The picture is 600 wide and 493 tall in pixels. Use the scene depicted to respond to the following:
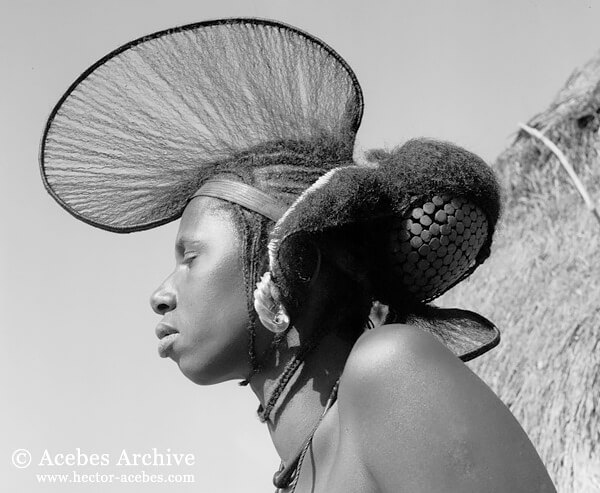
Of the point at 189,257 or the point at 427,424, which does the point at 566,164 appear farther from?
the point at 427,424

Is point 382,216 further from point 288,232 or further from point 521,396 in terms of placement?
point 521,396

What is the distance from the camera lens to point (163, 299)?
2.09m

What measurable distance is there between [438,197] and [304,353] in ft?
1.23

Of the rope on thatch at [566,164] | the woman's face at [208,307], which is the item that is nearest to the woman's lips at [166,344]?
the woman's face at [208,307]

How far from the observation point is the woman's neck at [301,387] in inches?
79.1

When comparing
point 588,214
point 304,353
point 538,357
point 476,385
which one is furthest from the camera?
point 588,214

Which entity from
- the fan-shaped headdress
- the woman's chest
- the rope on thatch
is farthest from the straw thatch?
the woman's chest

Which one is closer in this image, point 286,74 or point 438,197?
point 438,197

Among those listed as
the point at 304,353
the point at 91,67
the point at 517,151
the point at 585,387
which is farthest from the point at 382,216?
the point at 517,151

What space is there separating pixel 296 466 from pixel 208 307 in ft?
1.08

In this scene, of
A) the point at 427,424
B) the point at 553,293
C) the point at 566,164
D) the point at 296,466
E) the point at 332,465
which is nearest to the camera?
the point at 427,424

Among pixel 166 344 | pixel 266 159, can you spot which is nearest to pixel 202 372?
pixel 166 344

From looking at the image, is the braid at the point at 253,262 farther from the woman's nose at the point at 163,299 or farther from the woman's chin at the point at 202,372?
the woman's nose at the point at 163,299

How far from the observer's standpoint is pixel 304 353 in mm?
2021
